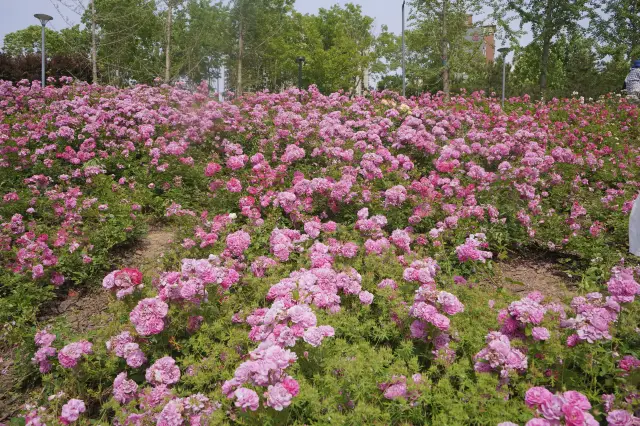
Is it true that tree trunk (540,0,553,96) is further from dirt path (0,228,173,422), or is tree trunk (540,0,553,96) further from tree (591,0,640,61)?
dirt path (0,228,173,422)

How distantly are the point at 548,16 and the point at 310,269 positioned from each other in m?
28.3

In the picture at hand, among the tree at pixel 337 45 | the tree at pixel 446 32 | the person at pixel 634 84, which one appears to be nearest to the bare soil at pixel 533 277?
the person at pixel 634 84

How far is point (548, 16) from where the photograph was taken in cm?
2559

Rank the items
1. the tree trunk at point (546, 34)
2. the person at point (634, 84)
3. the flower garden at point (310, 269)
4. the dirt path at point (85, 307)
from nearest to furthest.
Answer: the flower garden at point (310, 269) < the dirt path at point (85, 307) < the person at point (634, 84) < the tree trunk at point (546, 34)

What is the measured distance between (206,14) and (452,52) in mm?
16270

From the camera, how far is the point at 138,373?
118 inches

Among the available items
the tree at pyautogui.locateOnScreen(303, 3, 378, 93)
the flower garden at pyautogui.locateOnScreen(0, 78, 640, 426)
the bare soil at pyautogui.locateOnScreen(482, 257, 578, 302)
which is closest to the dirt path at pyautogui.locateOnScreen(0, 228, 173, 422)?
the flower garden at pyautogui.locateOnScreen(0, 78, 640, 426)

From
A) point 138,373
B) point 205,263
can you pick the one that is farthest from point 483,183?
point 138,373

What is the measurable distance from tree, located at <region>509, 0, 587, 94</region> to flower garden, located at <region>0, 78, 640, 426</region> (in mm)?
19597

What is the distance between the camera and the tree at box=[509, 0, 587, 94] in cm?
2520

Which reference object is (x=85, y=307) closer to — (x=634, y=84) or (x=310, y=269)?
(x=310, y=269)

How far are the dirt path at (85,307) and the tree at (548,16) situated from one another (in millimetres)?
25440

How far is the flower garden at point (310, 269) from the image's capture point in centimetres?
242

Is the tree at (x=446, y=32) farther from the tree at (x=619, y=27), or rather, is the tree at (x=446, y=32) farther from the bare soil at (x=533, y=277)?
the bare soil at (x=533, y=277)
